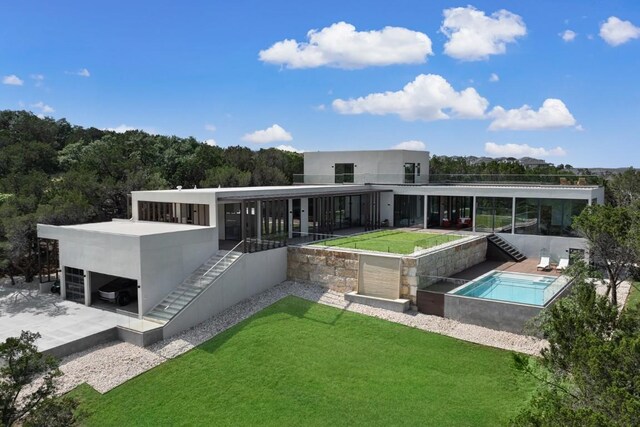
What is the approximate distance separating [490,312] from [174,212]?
16461 millimetres

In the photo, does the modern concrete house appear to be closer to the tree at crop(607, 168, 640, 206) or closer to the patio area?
the patio area

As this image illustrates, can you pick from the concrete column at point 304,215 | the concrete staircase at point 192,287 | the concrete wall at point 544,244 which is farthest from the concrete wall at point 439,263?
the concrete column at point 304,215

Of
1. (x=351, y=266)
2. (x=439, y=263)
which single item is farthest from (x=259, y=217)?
(x=439, y=263)

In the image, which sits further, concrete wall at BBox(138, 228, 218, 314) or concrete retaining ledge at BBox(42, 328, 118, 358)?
concrete wall at BBox(138, 228, 218, 314)

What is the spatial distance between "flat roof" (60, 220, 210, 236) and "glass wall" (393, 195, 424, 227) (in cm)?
1588

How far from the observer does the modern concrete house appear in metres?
20.6

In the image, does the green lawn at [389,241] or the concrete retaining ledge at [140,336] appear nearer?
the concrete retaining ledge at [140,336]

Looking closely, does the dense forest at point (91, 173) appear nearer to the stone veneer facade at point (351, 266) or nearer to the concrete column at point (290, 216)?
the concrete column at point (290, 216)

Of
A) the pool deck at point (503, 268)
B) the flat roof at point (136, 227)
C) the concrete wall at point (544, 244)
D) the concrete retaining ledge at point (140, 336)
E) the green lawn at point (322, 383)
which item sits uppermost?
the flat roof at point (136, 227)

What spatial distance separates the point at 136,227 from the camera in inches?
944

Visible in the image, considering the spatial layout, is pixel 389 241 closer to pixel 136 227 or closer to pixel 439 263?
pixel 439 263

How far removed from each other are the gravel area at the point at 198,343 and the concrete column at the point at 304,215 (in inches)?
283

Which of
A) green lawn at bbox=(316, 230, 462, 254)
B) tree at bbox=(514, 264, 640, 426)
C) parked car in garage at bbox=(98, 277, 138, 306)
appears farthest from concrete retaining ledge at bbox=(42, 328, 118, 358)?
tree at bbox=(514, 264, 640, 426)

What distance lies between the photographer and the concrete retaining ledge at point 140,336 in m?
18.2
